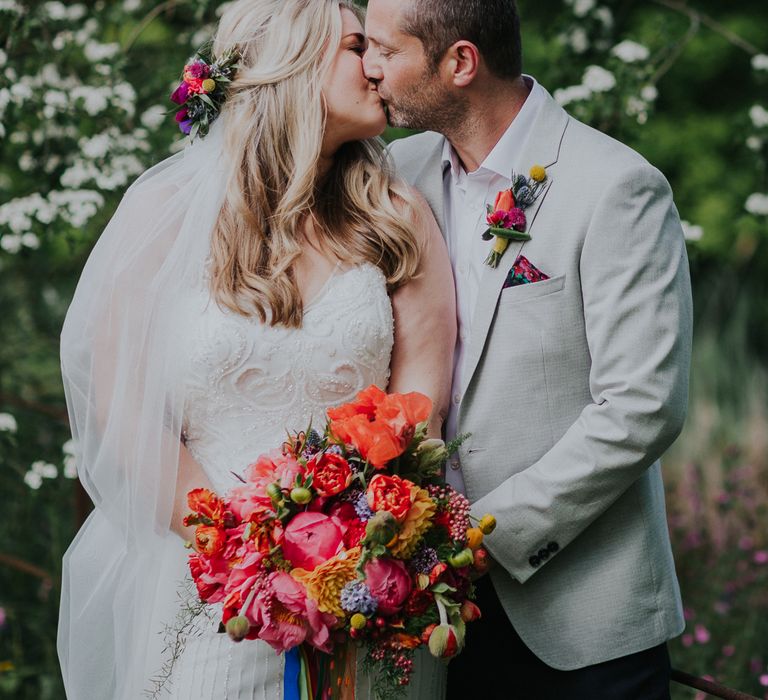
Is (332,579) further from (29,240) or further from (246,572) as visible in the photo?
(29,240)

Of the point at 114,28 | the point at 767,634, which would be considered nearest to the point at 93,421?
the point at 114,28

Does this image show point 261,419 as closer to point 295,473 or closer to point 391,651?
point 295,473

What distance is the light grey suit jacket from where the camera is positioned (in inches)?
101

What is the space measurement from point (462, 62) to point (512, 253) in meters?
0.58

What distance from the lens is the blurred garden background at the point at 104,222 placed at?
391cm

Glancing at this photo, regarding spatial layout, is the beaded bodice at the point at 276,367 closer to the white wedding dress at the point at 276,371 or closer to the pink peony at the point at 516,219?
the white wedding dress at the point at 276,371

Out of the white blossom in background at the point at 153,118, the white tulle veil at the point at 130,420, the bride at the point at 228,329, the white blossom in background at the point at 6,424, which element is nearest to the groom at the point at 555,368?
the bride at the point at 228,329

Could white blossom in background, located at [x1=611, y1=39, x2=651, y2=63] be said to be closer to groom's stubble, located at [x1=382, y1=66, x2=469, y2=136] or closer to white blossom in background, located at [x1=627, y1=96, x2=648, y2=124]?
white blossom in background, located at [x1=627, y1=96, x2=648, y2=124]

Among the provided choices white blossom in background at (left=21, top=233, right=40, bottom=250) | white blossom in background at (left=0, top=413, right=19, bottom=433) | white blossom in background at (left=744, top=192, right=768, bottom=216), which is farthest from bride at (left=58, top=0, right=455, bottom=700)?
white blossom in background at (left=744, top=192, right=768, bottom=216)

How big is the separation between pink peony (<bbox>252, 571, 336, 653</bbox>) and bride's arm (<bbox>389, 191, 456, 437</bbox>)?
0.71 metres

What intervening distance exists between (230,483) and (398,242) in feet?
2.62

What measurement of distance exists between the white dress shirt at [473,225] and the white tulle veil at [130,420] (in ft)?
2.28

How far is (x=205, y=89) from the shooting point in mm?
2930

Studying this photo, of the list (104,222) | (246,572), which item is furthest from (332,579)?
(104,222)
